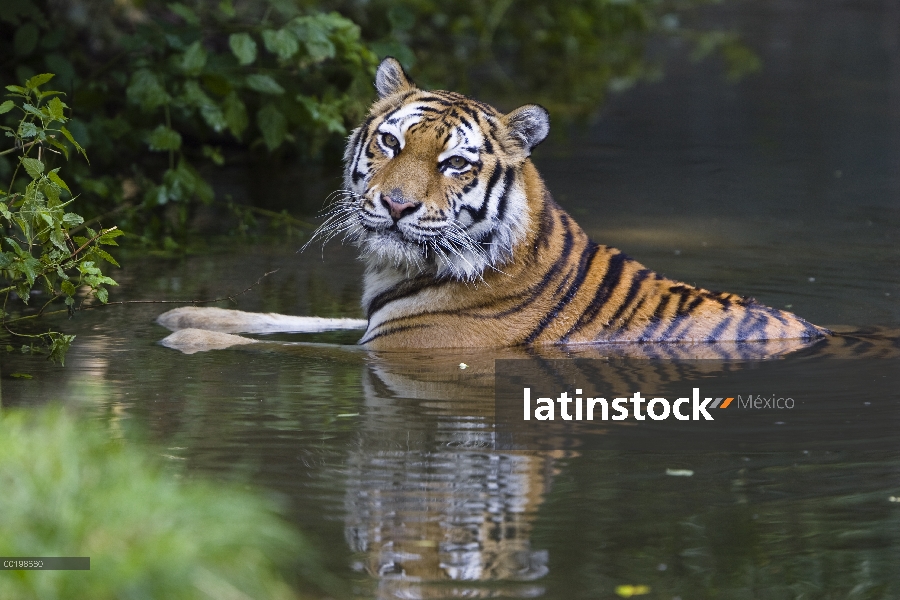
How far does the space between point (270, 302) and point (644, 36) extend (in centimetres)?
1721

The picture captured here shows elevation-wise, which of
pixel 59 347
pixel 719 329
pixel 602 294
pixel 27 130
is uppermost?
pixel 27 130

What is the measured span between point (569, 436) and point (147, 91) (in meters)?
4.12

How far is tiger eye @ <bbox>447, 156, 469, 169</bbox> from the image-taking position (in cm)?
528

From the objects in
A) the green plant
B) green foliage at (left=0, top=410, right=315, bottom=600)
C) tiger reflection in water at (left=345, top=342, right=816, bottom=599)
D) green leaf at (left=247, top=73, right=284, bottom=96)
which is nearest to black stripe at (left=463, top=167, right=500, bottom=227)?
tiger reflection in water at (left=345, top=342, right=816, bottom=599)

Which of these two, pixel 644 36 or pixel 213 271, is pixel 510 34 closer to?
pixel 644 36

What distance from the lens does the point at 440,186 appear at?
5.21 meters

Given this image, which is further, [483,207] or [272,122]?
[272,122]

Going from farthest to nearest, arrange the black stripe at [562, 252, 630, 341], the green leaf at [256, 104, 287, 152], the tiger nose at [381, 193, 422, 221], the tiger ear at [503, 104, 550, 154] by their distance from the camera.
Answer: the green leaf at [256, 104, 287, 152], the black stripe at [562, 252, 630, 341], the tiger ear at [503, 104, 550, 154], the tiger nose at [381, 193, 422, 221]

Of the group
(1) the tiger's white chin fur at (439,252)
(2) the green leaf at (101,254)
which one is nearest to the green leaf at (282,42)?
(1) the tiger's white chin fur at (439,252)

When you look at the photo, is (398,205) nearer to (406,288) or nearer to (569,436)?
(406,288)

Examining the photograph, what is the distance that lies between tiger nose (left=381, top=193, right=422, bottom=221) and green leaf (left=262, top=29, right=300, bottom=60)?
2.23 m

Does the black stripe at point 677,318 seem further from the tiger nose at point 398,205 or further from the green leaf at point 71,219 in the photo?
the green leaf at point 71,219

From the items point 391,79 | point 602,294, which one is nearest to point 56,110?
point 391,79

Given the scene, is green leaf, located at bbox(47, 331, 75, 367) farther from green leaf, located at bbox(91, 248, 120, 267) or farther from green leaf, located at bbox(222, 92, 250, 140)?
green leaf, located at bbox(222, 92, 250, 140)
